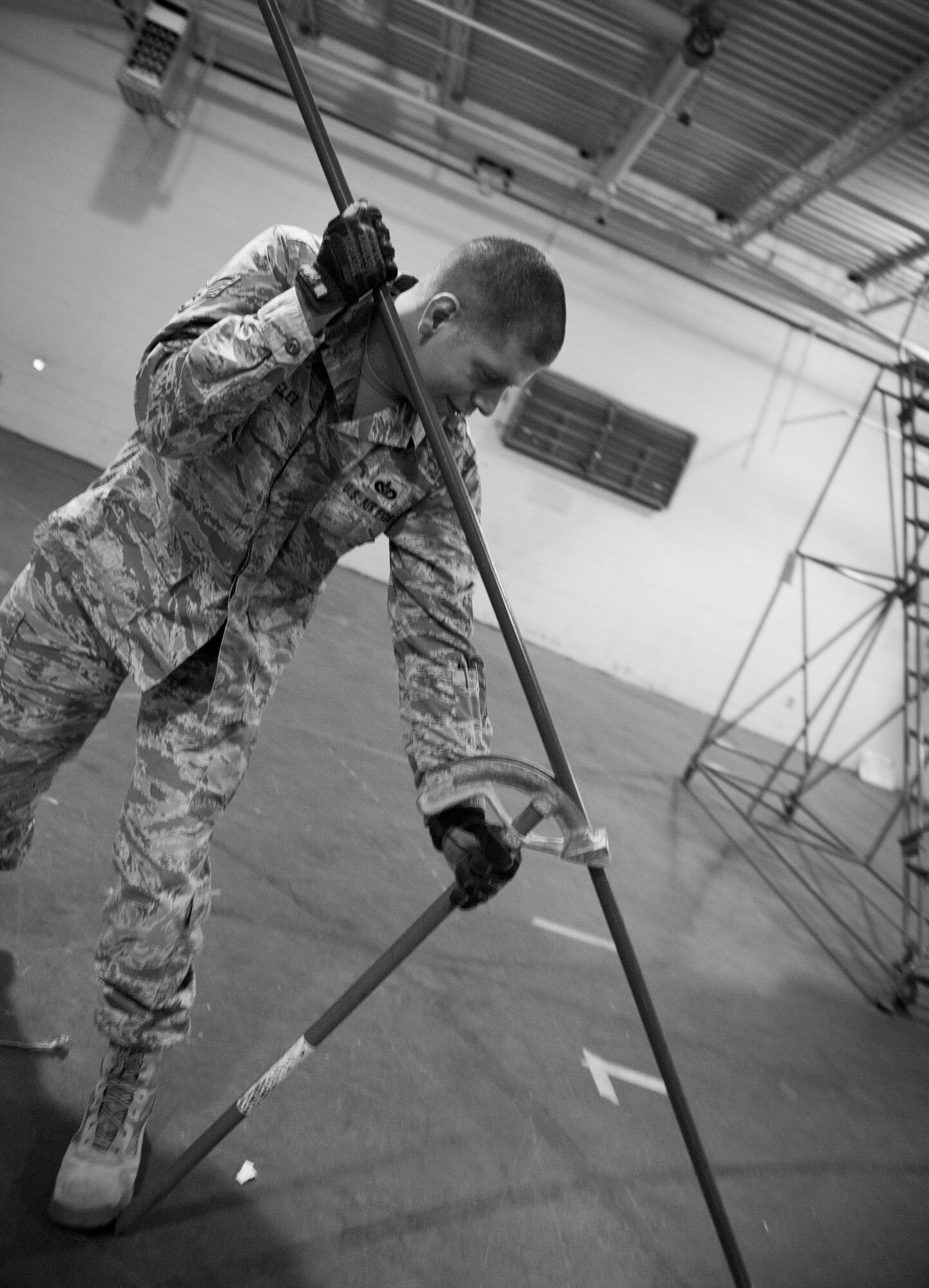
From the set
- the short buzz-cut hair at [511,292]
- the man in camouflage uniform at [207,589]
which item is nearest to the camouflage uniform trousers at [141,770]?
the man in camouflage uniform at [207,589]

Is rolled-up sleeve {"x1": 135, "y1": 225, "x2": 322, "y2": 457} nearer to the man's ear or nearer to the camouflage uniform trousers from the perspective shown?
the man's ear

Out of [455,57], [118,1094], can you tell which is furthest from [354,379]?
[455,57]

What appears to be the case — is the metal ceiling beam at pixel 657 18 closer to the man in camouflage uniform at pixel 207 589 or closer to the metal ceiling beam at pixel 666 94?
the metal ceiling beam at pixel 666 94

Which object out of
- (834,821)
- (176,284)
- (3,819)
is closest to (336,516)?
(3,819)

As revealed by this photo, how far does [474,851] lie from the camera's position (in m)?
1.71

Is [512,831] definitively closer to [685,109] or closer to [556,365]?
[685,109]

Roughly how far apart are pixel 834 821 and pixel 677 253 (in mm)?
5847

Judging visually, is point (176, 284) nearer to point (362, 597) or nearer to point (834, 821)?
point (362, 597)

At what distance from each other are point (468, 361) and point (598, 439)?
809cm

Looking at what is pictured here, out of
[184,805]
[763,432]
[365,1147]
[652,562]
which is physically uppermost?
[763,432]

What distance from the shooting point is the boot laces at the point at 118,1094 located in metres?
1.76

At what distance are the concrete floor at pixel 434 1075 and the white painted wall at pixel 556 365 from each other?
5.25 metres

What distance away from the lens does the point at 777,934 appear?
480cm

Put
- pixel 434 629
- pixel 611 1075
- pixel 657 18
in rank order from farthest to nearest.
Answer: pixel 657 18 → pixel 611 1075 → pixel 434 629
